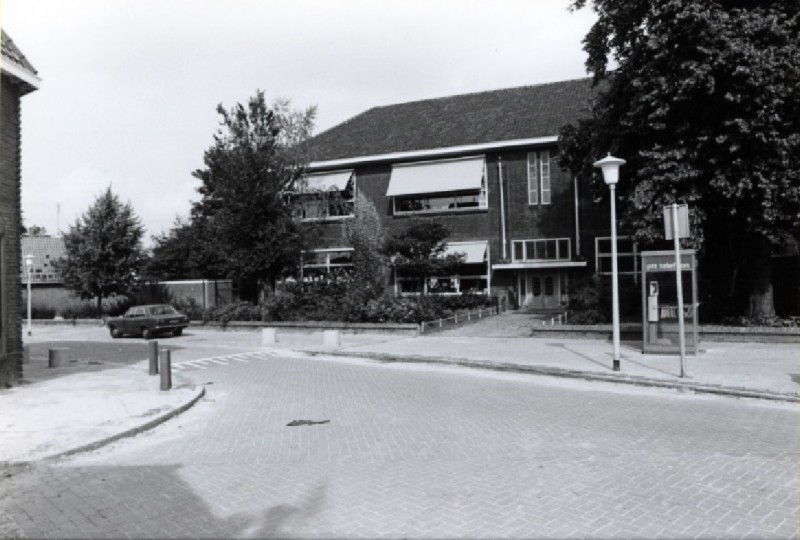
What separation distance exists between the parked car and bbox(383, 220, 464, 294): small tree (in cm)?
988

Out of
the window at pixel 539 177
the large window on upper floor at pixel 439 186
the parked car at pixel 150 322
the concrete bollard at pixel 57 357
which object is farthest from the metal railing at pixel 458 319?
the concrete bollard at pixel 57 357

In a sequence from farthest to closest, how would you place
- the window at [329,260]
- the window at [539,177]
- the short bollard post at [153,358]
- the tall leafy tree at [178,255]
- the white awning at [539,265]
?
the tall leafy tree at [178,255]
the window at [329,260]
the window at [539,177]
the white awning at [539,265]
the short bollard post at [153,358]

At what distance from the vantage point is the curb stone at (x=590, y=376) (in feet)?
34.3

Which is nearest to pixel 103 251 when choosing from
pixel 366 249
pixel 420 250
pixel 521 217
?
pixel 366 249

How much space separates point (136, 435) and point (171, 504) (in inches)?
136

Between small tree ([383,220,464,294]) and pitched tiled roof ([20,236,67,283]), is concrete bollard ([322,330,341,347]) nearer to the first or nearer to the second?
small tree ([383,220,464,294])

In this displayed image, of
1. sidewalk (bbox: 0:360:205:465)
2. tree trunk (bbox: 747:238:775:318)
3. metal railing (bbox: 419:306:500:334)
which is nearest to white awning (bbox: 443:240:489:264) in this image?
metal railing (bbox: 419:306:500:334)

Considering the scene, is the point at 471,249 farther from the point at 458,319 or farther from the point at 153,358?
the point at 153,358

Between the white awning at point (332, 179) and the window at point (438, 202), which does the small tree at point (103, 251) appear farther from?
the window at point (438, 202)

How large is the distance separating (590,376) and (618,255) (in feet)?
61.1

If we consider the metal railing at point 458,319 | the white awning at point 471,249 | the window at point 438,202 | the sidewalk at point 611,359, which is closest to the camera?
the sidewalk at point 611,359

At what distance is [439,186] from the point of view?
33.2 metres

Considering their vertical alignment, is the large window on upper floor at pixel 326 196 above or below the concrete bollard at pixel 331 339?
above

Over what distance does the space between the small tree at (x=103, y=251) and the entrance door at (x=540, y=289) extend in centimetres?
2206
